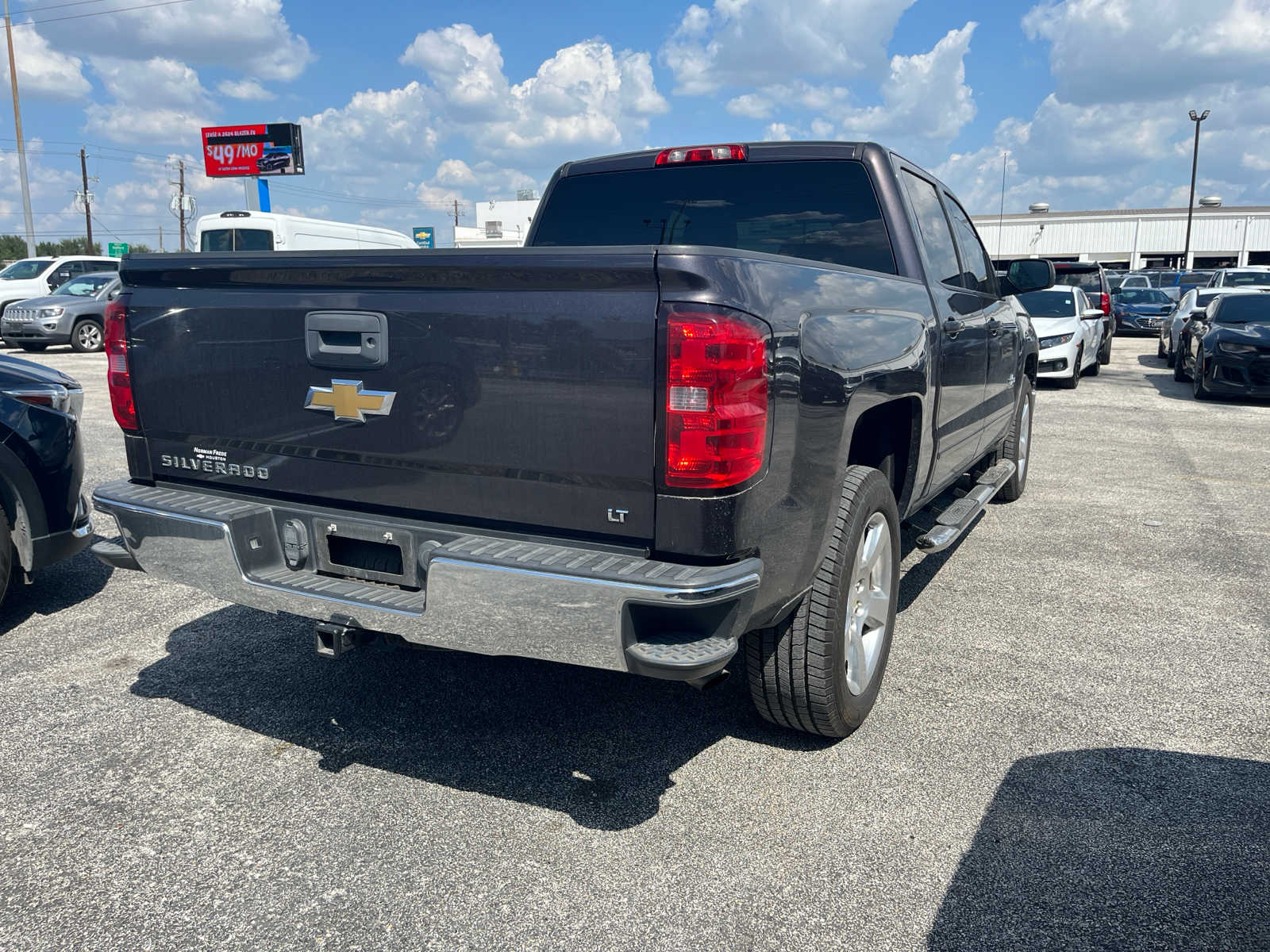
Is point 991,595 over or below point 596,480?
below

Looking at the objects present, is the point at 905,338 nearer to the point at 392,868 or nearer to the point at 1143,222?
the point at 392,868

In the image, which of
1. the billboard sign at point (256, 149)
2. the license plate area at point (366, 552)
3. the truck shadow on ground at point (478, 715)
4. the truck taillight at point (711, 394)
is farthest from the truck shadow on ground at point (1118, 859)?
the billboard sign at point (256, 149)

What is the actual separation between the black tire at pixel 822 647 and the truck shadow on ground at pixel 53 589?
11.8 feet

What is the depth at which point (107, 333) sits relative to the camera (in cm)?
326

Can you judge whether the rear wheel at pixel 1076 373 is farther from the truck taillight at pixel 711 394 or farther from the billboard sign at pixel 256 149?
the billboard sign at pixel 256 149

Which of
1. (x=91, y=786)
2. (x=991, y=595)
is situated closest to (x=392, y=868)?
(x=91, y=786)

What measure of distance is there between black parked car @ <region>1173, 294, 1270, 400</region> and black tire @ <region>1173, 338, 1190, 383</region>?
0.83 meters

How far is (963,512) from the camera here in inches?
183

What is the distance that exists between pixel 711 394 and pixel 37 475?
11.6 feet

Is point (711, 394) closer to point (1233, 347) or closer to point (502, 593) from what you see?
point (502, 593)

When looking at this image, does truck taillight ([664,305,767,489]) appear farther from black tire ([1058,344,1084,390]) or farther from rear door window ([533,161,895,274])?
black tire ([1058,344,1084,390])

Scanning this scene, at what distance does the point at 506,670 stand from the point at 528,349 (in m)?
1.82

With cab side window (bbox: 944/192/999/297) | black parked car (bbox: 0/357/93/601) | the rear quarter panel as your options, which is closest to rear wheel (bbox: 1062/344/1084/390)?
cab side window (bbox: 944/192/999/297)

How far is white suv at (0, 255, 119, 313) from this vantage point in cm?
2080
